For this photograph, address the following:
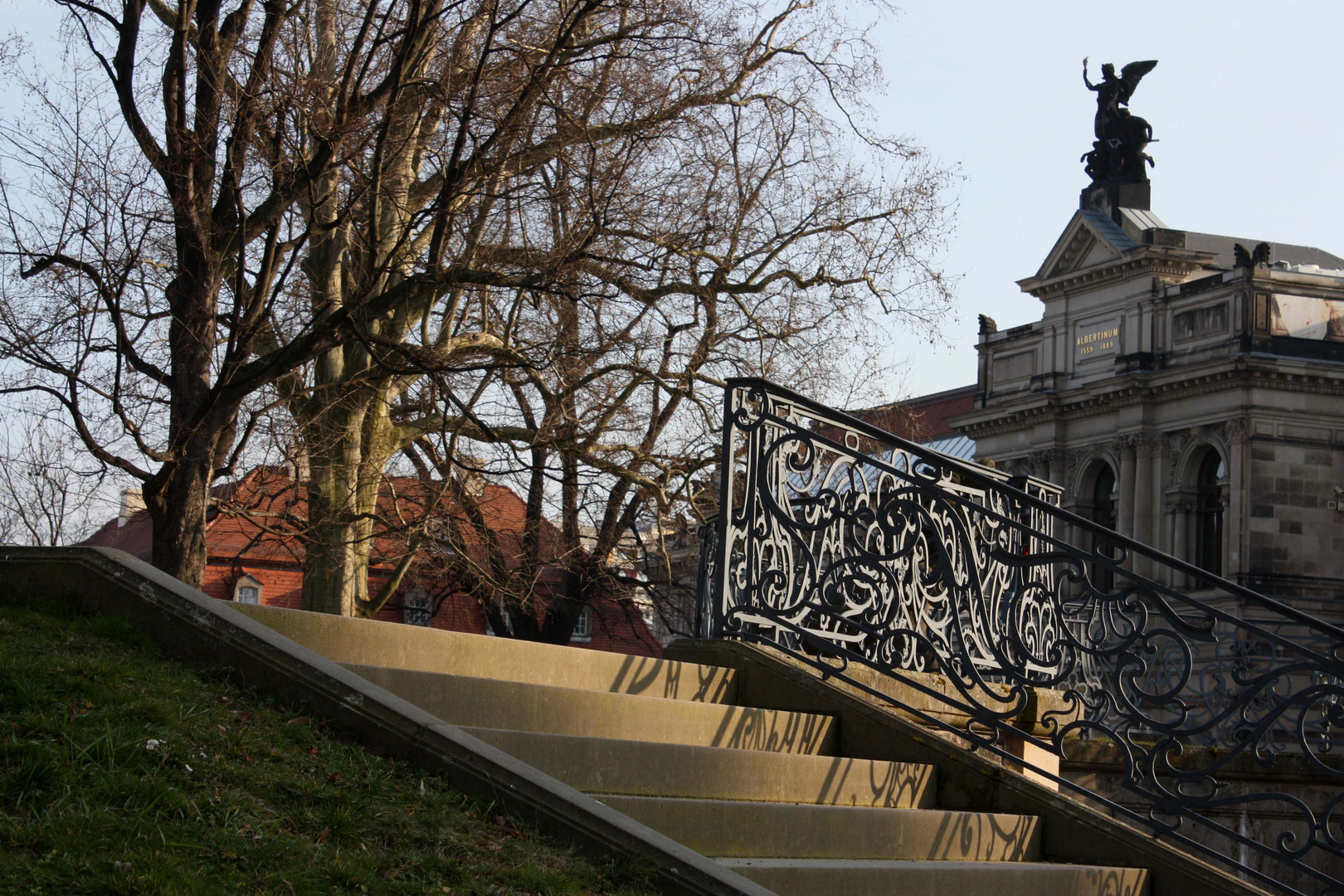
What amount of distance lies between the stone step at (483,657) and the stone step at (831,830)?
39.7 inches

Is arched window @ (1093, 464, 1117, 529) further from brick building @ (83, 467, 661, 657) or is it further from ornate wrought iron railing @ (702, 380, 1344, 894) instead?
ornate wrought iron railing @ (702, 380, 1344, 894)

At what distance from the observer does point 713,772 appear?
17.4 feet

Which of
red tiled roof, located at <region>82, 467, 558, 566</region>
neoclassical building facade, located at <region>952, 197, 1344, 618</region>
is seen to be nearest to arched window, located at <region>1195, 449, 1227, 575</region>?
neoclassical building facade, located at <region>952, 197, 1344, 618</region>

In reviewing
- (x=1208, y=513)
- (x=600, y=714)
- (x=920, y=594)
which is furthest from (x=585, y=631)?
(x=600, y=714)

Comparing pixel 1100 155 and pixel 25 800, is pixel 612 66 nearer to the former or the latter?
pixel 25 800

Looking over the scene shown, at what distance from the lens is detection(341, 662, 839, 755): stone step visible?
518 centimetres

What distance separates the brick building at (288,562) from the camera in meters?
16.7

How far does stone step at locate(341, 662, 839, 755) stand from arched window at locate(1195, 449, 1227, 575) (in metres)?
43.8

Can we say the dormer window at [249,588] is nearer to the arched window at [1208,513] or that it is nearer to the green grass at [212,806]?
the arched window at [1208,513]

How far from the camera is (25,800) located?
361cm

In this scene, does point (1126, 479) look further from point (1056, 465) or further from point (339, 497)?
point (339, 497)

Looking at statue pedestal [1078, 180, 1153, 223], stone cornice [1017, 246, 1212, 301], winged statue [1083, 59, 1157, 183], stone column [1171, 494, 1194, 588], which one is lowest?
stone column [1171, 494, 1194, 588]

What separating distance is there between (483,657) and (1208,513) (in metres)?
45.1

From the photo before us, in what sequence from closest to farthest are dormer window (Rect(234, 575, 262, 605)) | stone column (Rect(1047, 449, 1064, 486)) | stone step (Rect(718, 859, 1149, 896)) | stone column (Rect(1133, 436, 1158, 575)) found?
stone step (Rect(718, 859, 1149, 896)), dormer window (Rect(234, 575, 262, 605)), stone column (Rect(1133, 436, 1158, 575)), stone column (Rect(1047, 449, 1064, 486))
